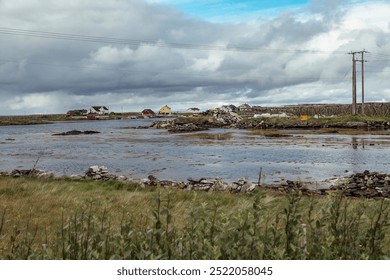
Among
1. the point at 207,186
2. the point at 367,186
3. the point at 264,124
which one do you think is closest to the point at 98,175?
the point at 207,186

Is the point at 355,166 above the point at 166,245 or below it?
below

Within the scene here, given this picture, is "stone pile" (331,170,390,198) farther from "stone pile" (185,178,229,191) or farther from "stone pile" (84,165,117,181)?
"stone pile" (84,165,117,181)

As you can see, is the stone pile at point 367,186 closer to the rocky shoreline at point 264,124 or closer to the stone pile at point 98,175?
the stone pile at point 98,175

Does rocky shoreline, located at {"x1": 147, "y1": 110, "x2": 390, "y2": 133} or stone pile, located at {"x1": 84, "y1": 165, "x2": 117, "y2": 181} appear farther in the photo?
rocky shoreline, located at {"x1": 147, "y1": 110, "x2": 390, "y2": 133}

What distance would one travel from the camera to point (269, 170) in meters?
29.6

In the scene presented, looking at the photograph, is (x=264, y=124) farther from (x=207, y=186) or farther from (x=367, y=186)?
(x=207, y=186)

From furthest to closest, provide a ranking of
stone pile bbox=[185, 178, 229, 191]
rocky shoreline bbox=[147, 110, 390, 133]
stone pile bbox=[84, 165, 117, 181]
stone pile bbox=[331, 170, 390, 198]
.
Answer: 1. rocky shoreline bbox=[147, 110, 390, 133]
2. stone pile bbox=[84, 165, 117, 181]
3. stone pile bbox=[185, 178, 229, 191]
4. stone pile bbox=[331, 170, 390, 198]

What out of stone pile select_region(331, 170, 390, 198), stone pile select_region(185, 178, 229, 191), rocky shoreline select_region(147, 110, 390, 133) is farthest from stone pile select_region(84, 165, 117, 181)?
rocky shoreline select_region(147, 110, 390, 133)

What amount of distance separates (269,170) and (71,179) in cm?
1430

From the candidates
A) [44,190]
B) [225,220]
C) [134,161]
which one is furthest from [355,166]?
[225,220]

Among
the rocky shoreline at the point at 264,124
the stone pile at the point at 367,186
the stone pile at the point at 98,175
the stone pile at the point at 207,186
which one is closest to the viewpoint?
the stone pile at the point at 367,186

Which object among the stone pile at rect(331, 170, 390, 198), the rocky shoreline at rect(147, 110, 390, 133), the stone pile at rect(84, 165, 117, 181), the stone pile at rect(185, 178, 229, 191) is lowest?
the stone pile at rect(331, 170, 390, 198)

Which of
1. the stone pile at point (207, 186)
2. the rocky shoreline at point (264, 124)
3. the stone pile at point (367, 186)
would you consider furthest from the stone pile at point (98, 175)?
the rocky shoreline at point (264, 124)
